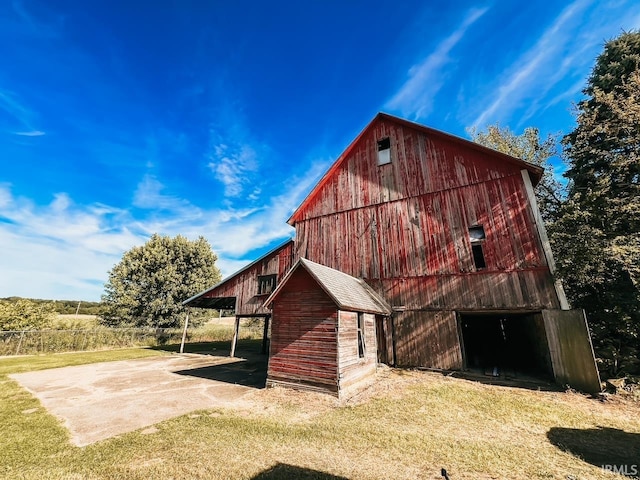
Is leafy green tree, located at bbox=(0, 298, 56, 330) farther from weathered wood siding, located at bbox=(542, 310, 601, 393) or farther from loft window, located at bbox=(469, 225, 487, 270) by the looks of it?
weathered wood siding, located at bbox=(542, 310, 601, 393)

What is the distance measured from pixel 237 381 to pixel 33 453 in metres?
6.91

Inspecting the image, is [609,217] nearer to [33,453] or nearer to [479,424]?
[479,424]

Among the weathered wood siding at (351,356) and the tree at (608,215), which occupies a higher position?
the tree at (608,215)

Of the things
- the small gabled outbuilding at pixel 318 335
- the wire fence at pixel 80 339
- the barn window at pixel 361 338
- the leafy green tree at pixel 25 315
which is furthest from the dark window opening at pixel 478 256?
the leafy green tree at pixel 25 315

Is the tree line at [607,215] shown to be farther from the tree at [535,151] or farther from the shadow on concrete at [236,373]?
the shadow on concrete at [236,373]

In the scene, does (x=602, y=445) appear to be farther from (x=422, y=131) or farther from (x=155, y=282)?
(x=155, y=282)

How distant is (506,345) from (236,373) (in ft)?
68.1

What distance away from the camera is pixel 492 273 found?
39.4ft

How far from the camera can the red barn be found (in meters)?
11.2

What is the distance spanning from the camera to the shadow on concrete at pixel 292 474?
4.49 metres

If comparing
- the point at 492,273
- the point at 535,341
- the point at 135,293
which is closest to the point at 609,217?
the point at 492,273

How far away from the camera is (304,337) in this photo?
1011cm

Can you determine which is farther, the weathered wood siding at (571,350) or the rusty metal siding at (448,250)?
the rusty metal siding at (448,250)

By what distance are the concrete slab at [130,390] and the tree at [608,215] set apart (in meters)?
14.0
